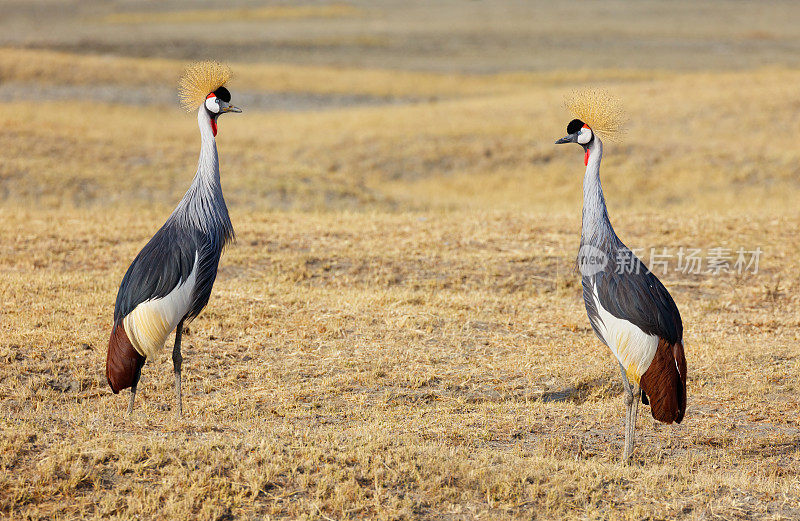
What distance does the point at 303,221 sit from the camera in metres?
14.4

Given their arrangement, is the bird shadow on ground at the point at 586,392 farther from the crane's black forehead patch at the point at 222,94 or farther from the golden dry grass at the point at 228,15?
the golden dry grass at the point at 228,15

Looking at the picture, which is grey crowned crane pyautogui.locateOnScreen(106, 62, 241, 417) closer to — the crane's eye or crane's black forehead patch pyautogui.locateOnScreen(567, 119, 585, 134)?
the crane's eye

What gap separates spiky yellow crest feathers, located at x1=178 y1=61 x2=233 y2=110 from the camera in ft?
24.6

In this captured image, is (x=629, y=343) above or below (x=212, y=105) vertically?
below

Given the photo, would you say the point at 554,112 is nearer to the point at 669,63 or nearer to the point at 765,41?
the point at 669,63

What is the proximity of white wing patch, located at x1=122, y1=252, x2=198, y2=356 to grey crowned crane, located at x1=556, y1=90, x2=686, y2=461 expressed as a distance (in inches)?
122

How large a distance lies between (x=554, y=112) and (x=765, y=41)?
4355 centimetres

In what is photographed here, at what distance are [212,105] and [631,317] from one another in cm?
377

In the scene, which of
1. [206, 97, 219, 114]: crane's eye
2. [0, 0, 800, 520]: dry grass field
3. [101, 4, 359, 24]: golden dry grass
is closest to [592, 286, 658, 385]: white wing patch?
[0, 0, 800, 520]: dry grass field

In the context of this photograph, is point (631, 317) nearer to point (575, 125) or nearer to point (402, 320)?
point (575, 125)

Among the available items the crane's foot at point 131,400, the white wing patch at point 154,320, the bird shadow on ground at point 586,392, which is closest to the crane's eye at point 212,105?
the white wing patch at point 154,320

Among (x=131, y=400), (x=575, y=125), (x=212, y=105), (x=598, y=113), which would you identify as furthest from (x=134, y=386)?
(x=598, y=113)

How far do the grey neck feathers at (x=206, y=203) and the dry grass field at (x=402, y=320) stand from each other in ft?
5.04

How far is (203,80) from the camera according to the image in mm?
7516
